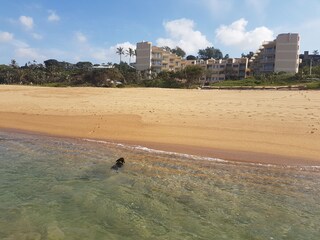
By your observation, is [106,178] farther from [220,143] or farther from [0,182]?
[220,143]

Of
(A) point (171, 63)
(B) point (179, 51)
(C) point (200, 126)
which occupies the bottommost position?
(C) point (200, 126)

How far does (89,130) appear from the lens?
15.8 m

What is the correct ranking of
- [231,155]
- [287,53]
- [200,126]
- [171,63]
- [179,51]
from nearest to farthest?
[231,155] → [200,126] → [287,53] → [171,63] → [179,51]

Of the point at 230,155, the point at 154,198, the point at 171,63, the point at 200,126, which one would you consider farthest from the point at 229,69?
the point at 154,198

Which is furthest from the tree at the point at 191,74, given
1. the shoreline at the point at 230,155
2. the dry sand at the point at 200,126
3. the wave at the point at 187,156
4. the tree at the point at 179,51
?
the tree at the point at 179,51

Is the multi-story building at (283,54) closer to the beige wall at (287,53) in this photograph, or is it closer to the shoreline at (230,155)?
the beige wall at (287,53)

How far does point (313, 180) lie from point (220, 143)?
423cm

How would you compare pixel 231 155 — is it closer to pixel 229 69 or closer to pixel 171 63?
pixel 229 69

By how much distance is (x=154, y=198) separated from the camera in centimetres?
740

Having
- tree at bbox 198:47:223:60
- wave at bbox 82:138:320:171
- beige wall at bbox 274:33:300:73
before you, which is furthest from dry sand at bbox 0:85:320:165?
tree at bbox 198:47:223:60

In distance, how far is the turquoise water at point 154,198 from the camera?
5910 millimetres

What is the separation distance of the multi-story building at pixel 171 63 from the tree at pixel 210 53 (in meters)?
42.3

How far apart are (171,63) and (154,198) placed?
9590 centimetres

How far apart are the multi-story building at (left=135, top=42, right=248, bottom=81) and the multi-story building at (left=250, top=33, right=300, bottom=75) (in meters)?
6.20
